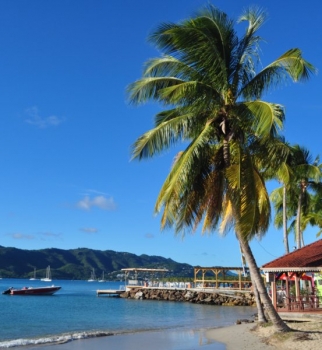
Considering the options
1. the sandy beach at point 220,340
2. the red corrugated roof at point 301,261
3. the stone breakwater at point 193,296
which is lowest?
the sandy beach at point 220,340

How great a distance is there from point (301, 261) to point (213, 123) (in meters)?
8.81

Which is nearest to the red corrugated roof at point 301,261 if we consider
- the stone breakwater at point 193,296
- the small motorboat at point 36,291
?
the stone breakwater at point 193,296

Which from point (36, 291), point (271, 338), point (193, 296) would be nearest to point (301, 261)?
point (271, 338)

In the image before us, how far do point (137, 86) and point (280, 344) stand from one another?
9.55 metres

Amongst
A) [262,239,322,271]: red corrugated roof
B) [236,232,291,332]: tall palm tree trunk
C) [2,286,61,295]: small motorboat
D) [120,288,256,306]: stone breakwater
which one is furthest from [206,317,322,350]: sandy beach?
[2,286,61,295]: small motorboat

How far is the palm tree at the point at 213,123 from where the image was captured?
1421 cm

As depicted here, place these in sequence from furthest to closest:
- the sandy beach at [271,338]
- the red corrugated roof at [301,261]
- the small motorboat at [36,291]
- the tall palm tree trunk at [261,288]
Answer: the small motorboat at [36,291]
the red corrugated roof at [301,261]
the tall palm tree trunk at [261,288]
the sandy beach at [271,338]

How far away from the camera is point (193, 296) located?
50188mm

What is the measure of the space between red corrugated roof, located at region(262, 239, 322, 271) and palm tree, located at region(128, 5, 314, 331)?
5.39m

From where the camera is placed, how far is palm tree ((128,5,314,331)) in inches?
559

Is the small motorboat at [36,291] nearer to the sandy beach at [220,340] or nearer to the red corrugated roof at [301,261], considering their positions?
the sandy beach at [220,340]

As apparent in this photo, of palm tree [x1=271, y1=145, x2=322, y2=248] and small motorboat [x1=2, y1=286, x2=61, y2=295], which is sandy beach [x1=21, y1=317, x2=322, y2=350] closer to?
palm tree [x1=271, y1=145, x2=322, y2=248]

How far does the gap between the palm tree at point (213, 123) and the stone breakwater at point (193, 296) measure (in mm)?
31700

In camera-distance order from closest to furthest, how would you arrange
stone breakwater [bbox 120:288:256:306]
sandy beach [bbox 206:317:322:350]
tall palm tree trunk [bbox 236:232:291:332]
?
sandy beach [bbox 206:317:322:350], tall palm tree trunk [bbox 236:232:291:332], stone breakwater [bbox 120:288:256:306]
